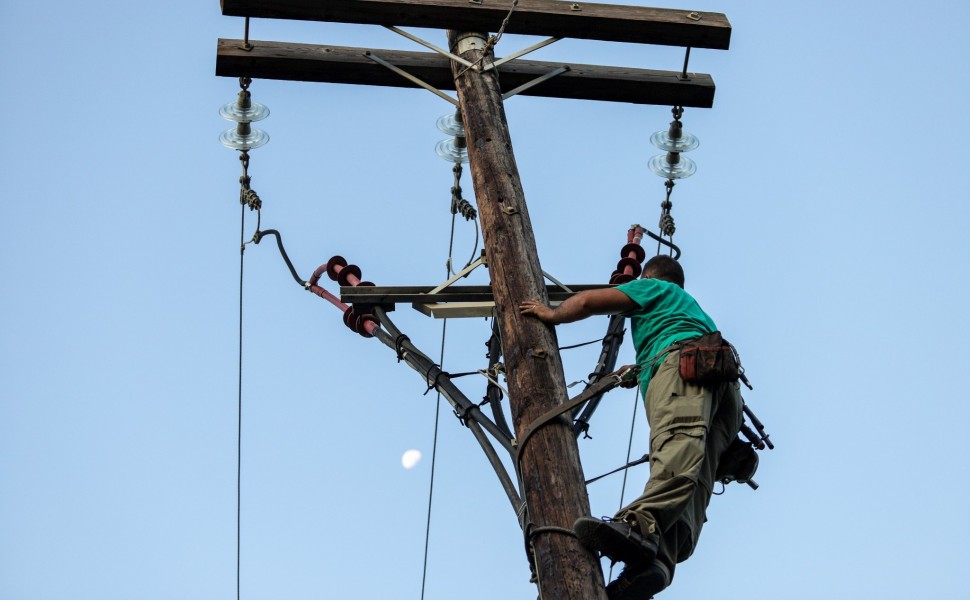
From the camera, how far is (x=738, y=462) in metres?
6.79

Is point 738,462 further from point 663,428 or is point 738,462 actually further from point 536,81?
point 536,81

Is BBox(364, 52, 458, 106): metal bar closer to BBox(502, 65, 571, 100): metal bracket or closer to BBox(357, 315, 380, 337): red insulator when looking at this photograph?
BBox(502, 65, 571, 100): metal bracket

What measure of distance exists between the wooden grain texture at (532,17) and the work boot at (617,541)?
323 centimetres

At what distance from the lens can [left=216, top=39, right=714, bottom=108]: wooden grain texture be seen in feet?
27.4

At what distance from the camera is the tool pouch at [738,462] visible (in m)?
6.79

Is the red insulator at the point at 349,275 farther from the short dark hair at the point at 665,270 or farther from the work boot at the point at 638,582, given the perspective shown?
the work boot at the point at 638,582

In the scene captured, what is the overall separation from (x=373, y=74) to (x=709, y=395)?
3.15 metres

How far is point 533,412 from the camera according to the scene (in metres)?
6.25

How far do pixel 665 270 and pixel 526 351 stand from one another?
946 mm

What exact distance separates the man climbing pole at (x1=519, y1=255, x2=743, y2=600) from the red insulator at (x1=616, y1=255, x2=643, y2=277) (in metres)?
1.23

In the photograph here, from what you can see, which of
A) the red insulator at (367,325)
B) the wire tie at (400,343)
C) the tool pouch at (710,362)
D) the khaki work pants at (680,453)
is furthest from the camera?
the red insulator at (367,325)

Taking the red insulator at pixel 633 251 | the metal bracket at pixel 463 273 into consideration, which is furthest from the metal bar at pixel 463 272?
the red insulator at pixel 633 251

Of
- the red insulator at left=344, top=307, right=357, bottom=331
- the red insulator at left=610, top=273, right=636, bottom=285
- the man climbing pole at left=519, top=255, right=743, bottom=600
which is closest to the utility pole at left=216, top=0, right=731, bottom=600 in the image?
the man climbing pole at left=519, top=255, right=743, bottom=600

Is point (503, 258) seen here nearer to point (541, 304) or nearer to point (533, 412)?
point (541, 304)
